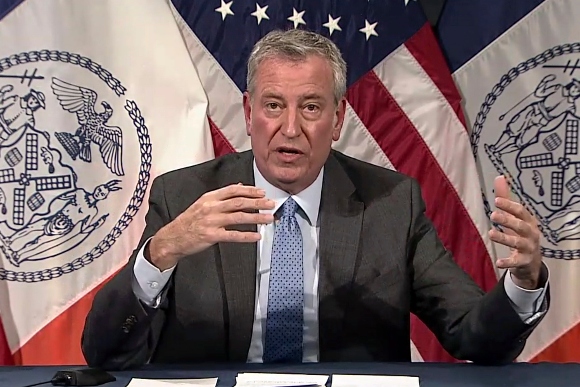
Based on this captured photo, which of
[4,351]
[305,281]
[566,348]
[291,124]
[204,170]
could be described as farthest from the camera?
[566,348]

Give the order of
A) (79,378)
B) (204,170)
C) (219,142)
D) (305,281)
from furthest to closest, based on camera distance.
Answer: (219,142), (204,170), (305,281), (79,378)

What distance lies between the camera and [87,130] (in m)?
2.43

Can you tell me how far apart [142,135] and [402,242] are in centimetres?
101

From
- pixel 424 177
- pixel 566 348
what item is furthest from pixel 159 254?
pixel 566 348

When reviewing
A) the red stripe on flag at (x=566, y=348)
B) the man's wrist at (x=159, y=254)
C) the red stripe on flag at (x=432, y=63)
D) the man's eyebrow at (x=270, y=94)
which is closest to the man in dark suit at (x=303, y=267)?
the man's eyebrow at (x=270, y=94)

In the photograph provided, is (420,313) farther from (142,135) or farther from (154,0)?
(154,0)

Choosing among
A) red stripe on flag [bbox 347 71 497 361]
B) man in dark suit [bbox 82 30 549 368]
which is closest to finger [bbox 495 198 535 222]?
man in dark suit [bbox 82 30 549 368]

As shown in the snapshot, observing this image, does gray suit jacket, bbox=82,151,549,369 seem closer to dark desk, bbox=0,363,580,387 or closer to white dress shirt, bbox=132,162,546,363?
white dress shirt, bbox=132,162,546,363

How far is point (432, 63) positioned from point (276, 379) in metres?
1.53

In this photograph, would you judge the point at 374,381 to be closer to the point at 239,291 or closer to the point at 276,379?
the point at 276,379

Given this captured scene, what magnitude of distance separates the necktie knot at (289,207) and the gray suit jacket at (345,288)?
82mm

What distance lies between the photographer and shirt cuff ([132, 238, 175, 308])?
1537mm

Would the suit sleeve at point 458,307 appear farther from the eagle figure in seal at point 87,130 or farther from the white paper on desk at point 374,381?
the eagle figure in seal at point 87,130

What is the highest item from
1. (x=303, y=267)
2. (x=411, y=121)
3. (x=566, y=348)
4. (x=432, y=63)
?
(x=432, y=63)
